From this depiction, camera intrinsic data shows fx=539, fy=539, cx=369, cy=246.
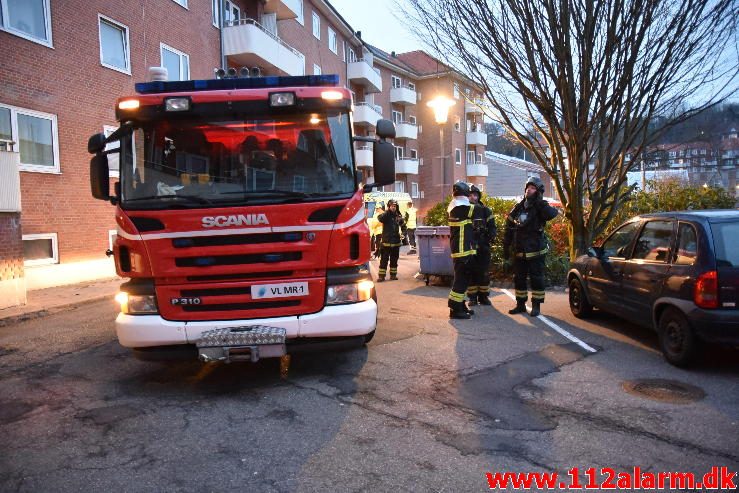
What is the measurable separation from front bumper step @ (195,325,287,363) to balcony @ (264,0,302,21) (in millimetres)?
20839

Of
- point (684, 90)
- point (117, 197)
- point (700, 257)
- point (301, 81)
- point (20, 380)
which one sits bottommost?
point (20, 380)

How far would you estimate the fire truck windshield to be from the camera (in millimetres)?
4699

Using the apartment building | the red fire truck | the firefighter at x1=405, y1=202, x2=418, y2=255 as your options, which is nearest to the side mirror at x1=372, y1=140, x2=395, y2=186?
the red fire truck

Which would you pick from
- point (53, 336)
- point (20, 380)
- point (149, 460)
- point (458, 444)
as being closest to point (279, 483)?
point (149, 460)

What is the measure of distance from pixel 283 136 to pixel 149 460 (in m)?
2.83

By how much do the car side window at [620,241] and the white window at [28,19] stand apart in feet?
41.1

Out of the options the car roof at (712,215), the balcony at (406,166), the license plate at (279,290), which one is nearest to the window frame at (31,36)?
the license plate at (279,290)

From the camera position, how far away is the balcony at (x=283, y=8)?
22.4 metres

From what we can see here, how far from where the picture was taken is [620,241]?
6617 millimetres

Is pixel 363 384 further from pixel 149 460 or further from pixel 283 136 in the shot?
pixel 283 136

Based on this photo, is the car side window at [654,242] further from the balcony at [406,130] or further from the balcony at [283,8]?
the balcony at [406,130]

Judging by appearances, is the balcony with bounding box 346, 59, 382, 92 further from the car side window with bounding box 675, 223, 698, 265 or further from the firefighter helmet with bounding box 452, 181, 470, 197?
the car side window with bounding box 675, 223, 698, 265

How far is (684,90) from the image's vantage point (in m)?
9.59

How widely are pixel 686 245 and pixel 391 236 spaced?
708 centimetres
